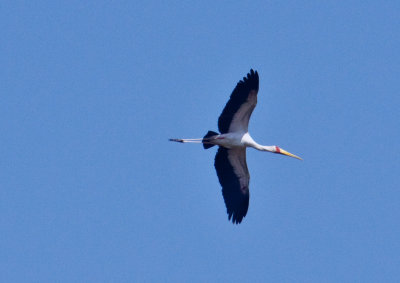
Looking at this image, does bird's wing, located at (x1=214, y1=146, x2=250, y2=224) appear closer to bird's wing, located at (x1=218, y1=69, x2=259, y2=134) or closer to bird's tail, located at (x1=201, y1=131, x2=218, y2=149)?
bird's tail, located at (x1=201, y1=131, x2=218, y2=149)

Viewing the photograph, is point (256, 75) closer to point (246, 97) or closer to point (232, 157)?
point (246, 97)

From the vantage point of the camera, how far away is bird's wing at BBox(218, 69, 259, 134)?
38906 mm

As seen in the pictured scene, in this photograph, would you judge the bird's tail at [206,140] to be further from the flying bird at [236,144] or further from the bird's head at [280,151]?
the bird's head at [280,151]

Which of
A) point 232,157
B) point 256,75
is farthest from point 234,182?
point 256,75

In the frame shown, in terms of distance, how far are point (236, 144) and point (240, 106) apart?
4.83 ft

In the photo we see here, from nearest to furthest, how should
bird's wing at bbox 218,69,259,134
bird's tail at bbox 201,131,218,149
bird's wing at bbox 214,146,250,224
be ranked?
1. bird's wing at bbox 218,69,259,134
2. bird's tail at bbox 201,131,218,149
3. bird's wing at bbox 214,146,250,224

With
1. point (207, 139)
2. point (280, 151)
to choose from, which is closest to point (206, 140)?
point (207, 139)

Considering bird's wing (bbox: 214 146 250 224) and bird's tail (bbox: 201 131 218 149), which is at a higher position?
bird's tail (bbox: 201 131 218 149)

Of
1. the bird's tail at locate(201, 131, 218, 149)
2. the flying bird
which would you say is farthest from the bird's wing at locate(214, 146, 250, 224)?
the bird's tail at locate(201, 131, 218, 149)

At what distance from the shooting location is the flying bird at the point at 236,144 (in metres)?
39.0

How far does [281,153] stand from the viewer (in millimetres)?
41688

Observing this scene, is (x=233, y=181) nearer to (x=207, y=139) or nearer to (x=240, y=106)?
(x=207, y=139)

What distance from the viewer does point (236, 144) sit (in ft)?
132

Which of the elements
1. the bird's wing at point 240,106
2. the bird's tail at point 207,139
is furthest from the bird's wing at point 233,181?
the bird's wing at point 240,106
